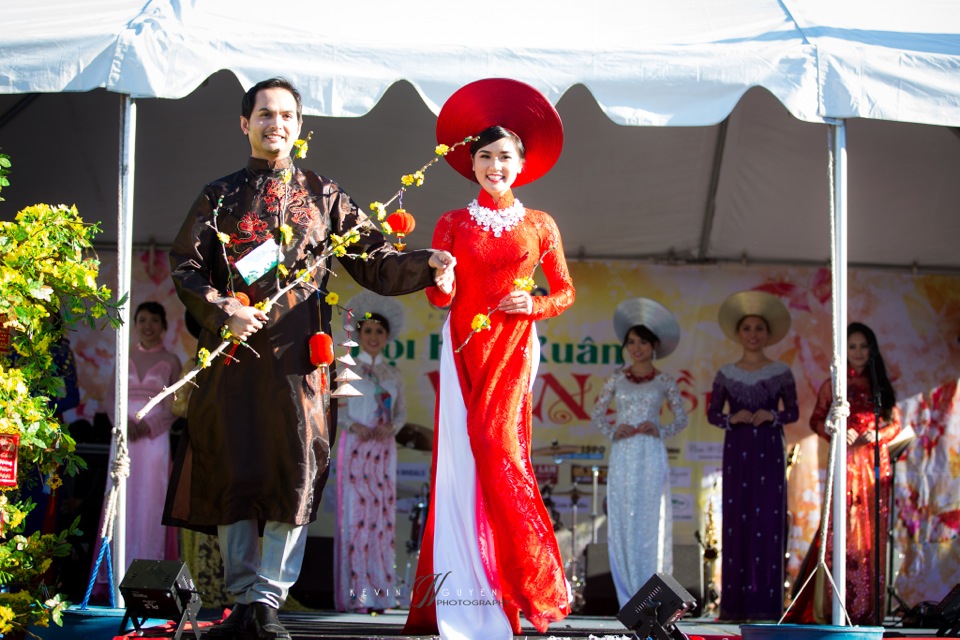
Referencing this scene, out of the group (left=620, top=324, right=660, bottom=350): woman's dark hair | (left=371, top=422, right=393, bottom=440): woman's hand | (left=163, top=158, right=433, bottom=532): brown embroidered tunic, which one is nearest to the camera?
(left=163, top=158, right=433, bottom=532): brown embroidered tunic

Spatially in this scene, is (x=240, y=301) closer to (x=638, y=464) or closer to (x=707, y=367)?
(x=638, y=464)

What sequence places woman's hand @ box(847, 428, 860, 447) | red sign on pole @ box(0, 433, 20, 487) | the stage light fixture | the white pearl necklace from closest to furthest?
the stage light fixture → red sign on pole @ box(0, 433, 20, 487) → the white pearl necklace → woman's hand @ box(847, 428, 860, 447)

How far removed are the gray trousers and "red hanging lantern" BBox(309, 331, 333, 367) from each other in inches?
20.3

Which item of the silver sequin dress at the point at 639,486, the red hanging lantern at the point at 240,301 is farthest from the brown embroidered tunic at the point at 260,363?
Result: the silver sequin dress at the point at 639,486

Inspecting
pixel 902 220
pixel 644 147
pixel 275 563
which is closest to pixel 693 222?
pixel 644 147

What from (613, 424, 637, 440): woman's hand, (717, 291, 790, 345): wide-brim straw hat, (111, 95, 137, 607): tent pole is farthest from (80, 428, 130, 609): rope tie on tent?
(717, 291, 790, 345): wide-brim straw hat

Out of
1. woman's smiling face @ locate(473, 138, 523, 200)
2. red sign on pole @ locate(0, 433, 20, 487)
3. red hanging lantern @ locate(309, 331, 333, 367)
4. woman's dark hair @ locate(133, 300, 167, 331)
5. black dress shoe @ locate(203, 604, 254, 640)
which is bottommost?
black dress shoe @ locate(203, 604, 254, 640)

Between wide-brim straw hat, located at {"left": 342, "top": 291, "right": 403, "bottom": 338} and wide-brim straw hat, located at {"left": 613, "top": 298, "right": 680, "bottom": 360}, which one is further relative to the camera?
wide-brim straw hat, located at {"left": 342, "top": 291, "right": 403, "bottom": 338}

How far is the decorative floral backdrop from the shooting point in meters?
7.50

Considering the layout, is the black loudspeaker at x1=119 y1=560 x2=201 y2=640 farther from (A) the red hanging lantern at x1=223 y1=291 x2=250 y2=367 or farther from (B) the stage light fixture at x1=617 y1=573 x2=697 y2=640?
(B) the stage light fixture at x1=617 y1=573 x2=697 y2=640

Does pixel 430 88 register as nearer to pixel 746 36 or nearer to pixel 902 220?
pixel 746 36

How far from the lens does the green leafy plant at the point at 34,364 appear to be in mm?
4258

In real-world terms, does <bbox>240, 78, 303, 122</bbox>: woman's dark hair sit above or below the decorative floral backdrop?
above

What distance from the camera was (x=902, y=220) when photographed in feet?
24.3
